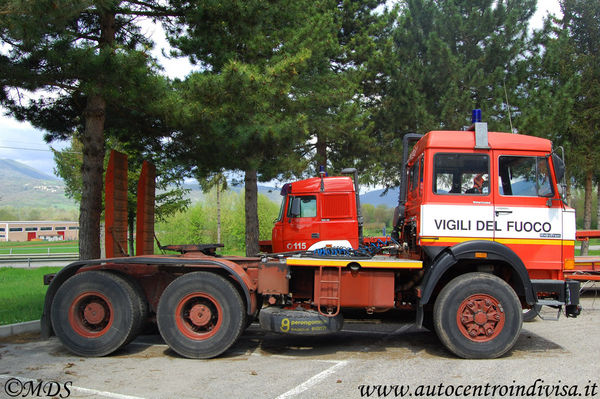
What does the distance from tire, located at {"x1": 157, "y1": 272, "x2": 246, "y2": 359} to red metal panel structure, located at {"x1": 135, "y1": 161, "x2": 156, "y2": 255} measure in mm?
3520

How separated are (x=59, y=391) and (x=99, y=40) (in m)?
7.44

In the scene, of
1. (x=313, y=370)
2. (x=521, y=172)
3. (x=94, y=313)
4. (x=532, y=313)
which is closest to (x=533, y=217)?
(x=521, y=172)

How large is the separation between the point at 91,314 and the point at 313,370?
3185mm

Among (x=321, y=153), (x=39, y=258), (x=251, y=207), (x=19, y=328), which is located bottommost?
(x=39, y=258)

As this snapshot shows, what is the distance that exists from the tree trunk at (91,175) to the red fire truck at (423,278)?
9.62ft

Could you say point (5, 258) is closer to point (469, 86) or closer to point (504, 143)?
point (469, 86)

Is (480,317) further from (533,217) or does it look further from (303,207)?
(303,207)

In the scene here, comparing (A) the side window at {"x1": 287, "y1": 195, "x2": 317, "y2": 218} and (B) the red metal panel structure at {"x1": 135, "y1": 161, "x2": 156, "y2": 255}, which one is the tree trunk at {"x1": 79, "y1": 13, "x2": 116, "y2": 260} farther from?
(A) the side window at {"x1": 287, "y1": 195, "x2": 317, "y2": 218}

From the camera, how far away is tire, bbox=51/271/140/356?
6473mm

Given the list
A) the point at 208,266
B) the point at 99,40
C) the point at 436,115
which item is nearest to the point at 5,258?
the point at 99,40

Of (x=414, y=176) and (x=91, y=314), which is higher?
(x=414, y=176)

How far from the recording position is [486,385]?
5.07m

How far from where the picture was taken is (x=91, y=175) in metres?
9.62

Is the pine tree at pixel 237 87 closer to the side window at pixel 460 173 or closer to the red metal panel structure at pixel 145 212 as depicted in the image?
the red metal panel structure at pixel 145 212
